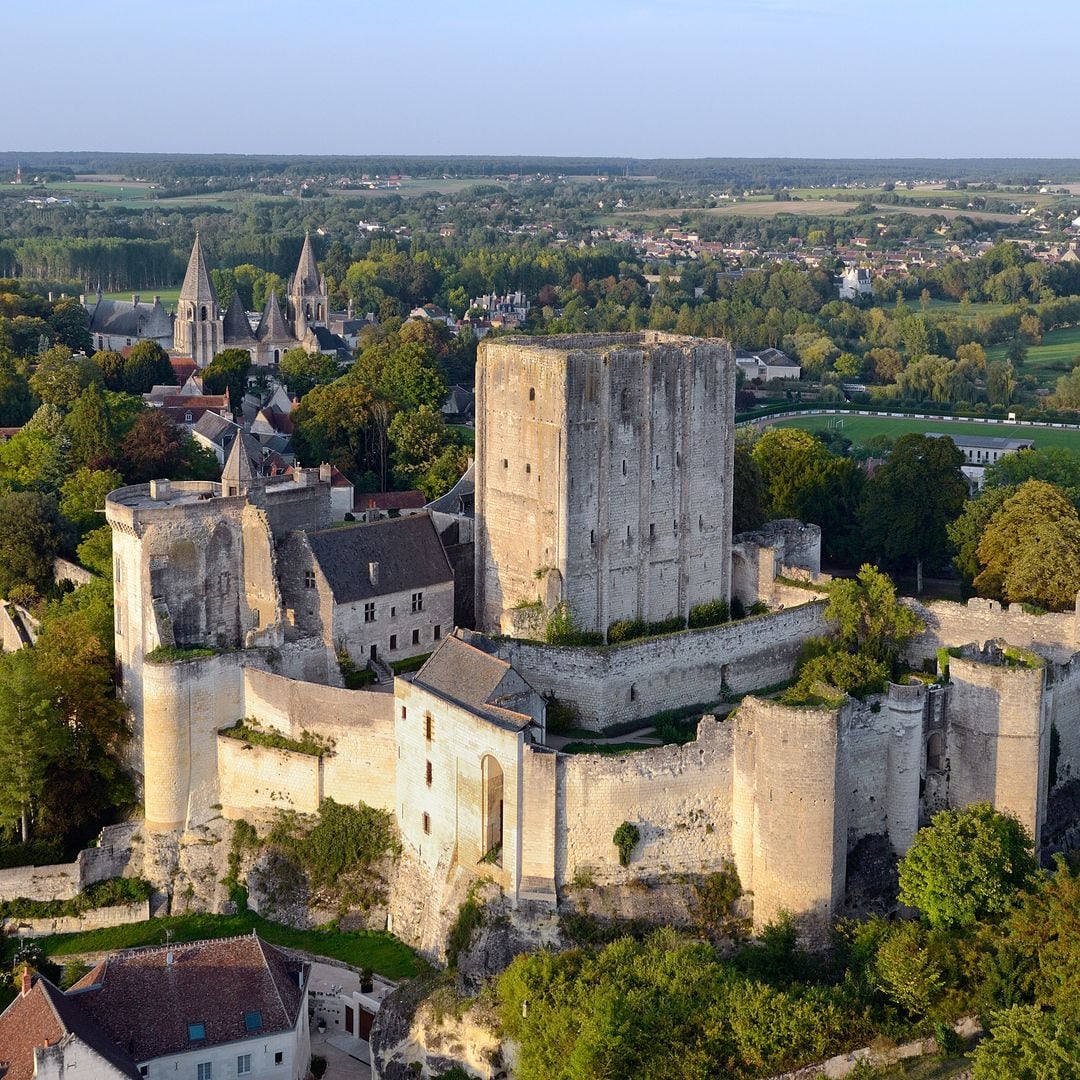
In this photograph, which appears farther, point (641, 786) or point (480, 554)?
point (480, 554)

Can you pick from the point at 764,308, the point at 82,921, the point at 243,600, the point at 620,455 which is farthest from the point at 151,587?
the point at 764,308

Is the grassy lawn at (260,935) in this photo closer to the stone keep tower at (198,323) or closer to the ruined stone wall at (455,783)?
the ruined stone wall at (455,783)

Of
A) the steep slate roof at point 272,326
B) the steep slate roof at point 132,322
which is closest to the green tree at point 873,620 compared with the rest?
the steep slate roof at point 272,326

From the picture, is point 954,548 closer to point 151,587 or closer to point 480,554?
point 480,554

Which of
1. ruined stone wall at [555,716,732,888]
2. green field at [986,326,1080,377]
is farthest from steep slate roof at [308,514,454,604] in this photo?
green field at [986,326,1080,377]

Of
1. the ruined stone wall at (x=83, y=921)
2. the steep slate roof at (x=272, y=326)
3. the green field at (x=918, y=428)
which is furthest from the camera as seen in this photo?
the steep slate roof at (x=272, y=326)

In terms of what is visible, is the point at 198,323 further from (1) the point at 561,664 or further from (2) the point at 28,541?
(1) the point at 561,664
